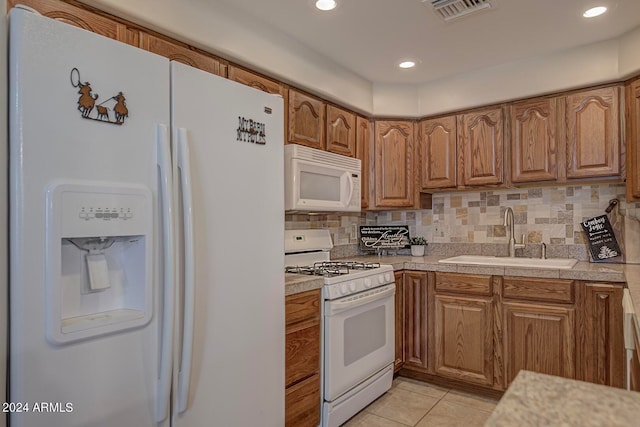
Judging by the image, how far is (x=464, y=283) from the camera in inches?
108

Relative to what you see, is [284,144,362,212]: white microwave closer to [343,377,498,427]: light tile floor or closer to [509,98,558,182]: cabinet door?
[509,98,558,182]: cabinet door

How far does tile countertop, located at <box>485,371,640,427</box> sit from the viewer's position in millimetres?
542

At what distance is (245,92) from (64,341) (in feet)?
3.54

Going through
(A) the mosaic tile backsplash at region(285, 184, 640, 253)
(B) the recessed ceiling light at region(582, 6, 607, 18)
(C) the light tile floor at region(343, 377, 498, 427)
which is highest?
(B) the recessed ceiling light at region(582, 6, 607, 18)

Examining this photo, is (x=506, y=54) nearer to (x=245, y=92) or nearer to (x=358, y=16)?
(x=358, y=16)

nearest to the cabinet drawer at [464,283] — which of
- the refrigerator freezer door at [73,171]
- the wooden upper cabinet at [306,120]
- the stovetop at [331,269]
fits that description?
the stovetop at [331,269]

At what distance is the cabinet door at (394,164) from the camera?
3291mm

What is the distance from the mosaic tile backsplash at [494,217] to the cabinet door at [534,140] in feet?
1.00

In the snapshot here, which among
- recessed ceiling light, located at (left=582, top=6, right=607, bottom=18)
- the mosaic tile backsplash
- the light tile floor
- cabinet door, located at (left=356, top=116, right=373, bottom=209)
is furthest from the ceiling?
the light tile floor

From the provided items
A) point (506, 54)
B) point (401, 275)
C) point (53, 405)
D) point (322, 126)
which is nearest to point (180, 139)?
point (53, 405)

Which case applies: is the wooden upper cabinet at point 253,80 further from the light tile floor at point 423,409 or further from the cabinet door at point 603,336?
the cabinet door at point 603,336

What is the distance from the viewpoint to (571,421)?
A: 0.54m

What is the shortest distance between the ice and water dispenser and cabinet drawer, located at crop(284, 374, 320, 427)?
1.01 meters

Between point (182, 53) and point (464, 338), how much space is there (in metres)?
2.49
